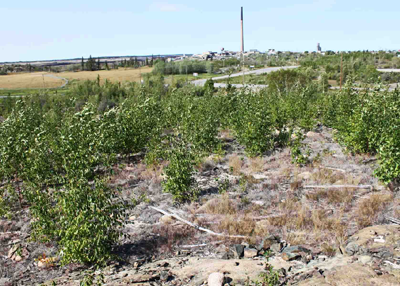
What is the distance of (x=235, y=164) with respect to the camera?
33.8 feet

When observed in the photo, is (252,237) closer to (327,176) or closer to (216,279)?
(216,279)

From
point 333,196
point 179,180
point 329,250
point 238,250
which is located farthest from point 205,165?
point 329,250

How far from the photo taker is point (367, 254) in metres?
5.27

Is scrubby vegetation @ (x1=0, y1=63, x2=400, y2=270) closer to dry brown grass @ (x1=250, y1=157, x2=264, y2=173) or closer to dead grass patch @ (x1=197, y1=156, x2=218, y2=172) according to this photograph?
dry brown grass @ (x1=250, y1=157, x2=264, y2=173)

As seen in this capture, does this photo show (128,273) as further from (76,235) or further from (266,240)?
(266,240)

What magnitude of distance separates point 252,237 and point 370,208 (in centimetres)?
241

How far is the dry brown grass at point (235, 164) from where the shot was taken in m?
9.84

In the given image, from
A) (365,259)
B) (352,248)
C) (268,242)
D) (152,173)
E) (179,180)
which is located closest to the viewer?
(365,259)

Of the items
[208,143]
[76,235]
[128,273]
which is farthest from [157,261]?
[208,143]

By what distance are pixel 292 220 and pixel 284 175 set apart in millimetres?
2777

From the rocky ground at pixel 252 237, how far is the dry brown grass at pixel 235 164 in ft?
1.55

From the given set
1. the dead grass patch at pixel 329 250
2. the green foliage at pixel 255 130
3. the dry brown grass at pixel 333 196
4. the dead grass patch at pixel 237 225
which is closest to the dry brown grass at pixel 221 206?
the dead grass patch at pixel 237 225

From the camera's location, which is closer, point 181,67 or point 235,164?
point 235,164

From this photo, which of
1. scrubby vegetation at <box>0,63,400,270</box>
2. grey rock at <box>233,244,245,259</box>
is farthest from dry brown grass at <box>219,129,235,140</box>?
grey rock at <box>233,244,245,259</box>
